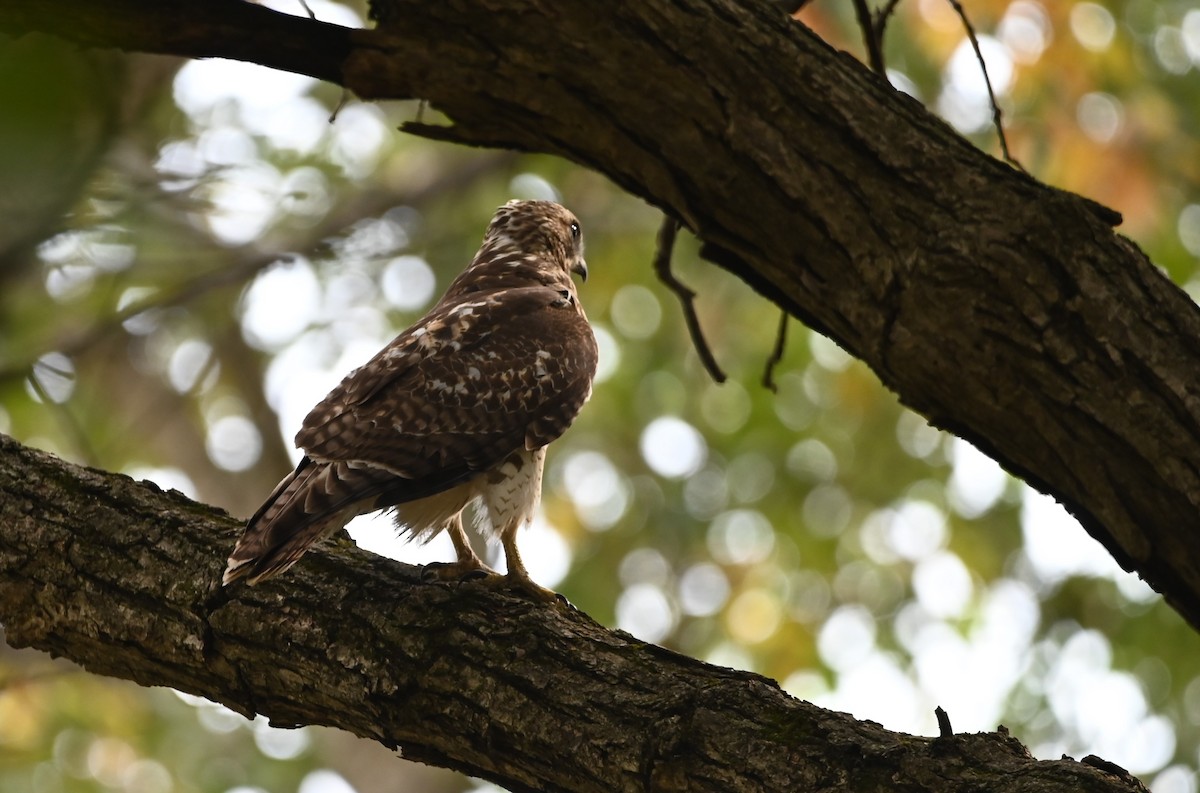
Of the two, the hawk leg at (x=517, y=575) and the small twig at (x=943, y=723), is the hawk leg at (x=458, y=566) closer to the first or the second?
the hawk leg at (x=517, y=575)

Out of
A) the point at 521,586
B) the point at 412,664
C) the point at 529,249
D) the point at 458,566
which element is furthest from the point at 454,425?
the point at 529,249

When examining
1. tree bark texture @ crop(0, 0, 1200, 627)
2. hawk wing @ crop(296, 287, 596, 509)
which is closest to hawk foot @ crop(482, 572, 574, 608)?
hawk wing @ crop(296, 287, 596, 509)

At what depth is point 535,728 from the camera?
10.4ft

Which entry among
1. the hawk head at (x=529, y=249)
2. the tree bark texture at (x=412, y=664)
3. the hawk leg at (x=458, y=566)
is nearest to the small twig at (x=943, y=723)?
the tree bark texture at (x=412, y=664)

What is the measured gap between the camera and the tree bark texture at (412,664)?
9.62ft

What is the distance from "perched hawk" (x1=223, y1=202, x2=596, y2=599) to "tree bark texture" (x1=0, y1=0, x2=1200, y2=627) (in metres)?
1.23

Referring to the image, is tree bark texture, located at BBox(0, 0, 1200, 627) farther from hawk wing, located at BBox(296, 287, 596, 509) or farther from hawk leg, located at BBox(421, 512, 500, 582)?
hawk leg, located at BBox(421, 512, 500, 582)

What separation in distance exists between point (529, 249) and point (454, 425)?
1.78 metres

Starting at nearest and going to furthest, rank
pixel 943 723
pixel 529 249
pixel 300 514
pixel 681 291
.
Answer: pixel 943 723 < pixel 300 514 < pixel 681 291 < pixel 529 249

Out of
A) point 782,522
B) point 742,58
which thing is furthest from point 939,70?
point 742,58

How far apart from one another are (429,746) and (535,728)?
1.15 ft

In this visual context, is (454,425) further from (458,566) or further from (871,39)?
(871,39)

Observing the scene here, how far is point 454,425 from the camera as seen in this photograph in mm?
4402

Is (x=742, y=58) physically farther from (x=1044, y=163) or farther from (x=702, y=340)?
(x=1044, y=163)
